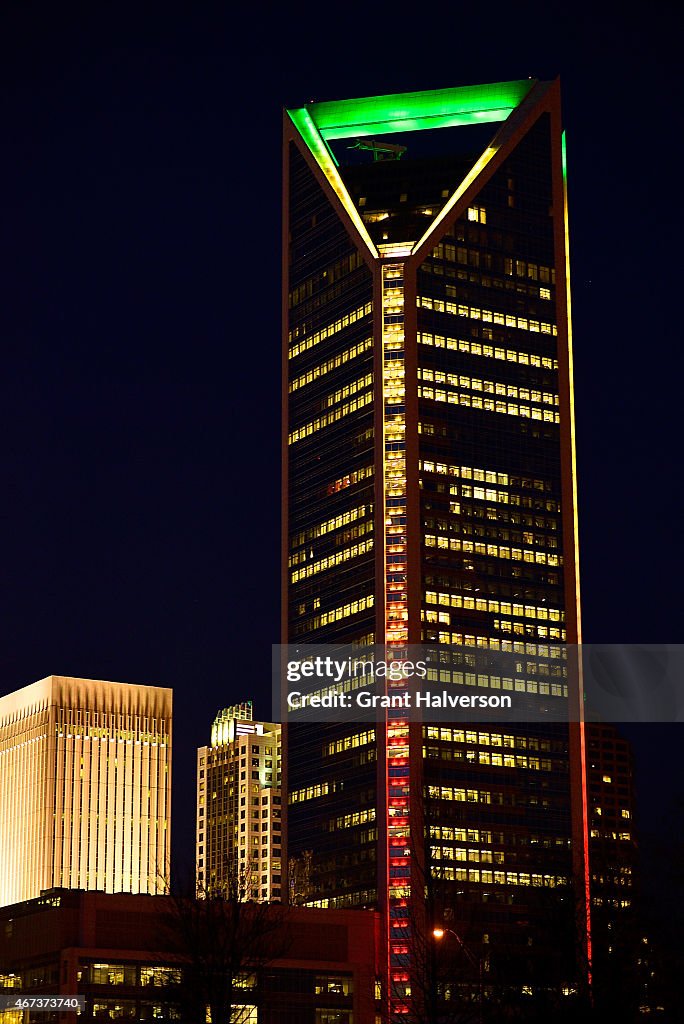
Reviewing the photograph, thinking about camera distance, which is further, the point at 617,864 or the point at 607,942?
the point at 617,864

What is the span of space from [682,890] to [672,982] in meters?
4.85

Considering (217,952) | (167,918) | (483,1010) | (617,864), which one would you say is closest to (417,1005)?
(483,1010)

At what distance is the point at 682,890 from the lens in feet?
297

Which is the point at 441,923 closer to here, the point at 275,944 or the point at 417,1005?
the point at 417,1005

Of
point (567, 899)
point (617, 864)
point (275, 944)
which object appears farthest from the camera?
point (275, 944)

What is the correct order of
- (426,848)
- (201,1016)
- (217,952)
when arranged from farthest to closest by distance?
(201,1016) < (217,952) < (426,848)

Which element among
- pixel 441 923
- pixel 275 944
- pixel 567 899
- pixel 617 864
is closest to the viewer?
pixel 441 923

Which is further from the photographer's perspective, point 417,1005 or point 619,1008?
point 417,1005

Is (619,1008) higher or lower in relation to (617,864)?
lower

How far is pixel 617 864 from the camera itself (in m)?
149

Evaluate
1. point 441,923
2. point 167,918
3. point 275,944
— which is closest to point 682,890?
point 441,923

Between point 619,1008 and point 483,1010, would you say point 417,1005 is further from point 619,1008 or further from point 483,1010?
point 619,1008

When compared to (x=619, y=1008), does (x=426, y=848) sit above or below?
above

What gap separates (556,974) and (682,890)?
1384cm
